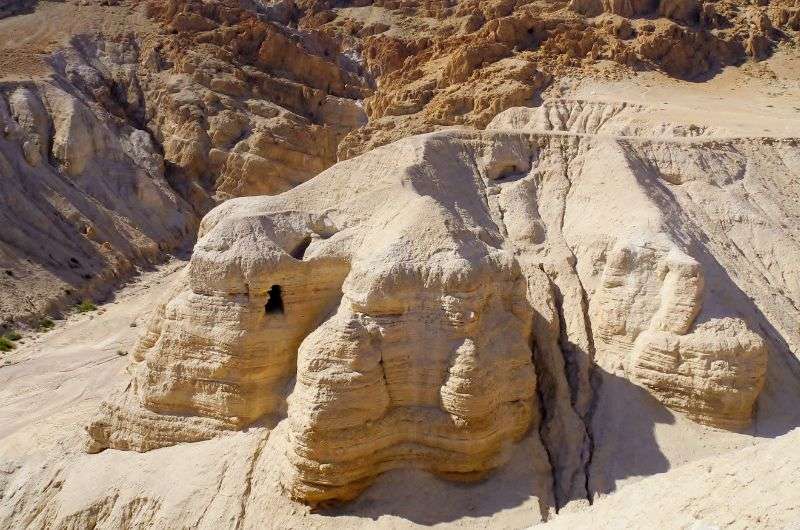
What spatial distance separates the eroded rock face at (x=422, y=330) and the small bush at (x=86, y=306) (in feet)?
53.2

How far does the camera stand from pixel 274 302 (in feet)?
38.5

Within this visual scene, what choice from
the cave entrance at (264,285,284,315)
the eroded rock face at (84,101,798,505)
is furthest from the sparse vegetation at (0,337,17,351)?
the cave entrance at (264,285,284,315)

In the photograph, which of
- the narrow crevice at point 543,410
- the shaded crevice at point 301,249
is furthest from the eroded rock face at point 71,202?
the narrow crevice at point 543,410

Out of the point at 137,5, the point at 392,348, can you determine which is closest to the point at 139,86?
the point at 137,5

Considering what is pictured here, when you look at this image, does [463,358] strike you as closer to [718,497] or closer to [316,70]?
[718,497]

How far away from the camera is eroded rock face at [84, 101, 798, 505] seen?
1031 cm

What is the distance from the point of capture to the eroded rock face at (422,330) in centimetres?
1031

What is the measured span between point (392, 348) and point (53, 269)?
78.4 feet

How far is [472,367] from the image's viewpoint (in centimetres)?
1023

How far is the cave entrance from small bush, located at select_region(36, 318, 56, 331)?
17869mm

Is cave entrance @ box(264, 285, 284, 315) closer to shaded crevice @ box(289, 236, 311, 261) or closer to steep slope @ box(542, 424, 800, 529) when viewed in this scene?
shaded crevice @ box(289, 236, 311, 261)

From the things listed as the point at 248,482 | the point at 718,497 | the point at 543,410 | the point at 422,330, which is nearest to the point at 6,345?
the point at 248,482

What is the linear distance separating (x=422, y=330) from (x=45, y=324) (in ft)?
67.8

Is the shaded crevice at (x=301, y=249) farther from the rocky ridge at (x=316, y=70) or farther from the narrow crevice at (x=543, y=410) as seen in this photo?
the rocky ridge at (x=316, y=70)
